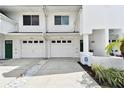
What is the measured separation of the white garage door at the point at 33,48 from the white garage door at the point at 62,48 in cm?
141

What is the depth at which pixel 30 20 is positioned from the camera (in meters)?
27.5

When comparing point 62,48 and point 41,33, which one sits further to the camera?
point 62,48

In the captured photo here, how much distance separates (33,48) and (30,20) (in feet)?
11.8

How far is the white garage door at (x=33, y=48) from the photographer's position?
26734 millimetres

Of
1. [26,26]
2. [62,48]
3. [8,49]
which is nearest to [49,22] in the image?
[26,26]

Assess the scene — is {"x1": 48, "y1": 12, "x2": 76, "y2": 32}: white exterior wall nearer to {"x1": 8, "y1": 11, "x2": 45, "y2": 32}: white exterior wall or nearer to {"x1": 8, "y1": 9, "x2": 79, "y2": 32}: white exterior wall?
{"x1": 8, "y1": 9, "x2": 79, "y2": 32}: white exterior wall

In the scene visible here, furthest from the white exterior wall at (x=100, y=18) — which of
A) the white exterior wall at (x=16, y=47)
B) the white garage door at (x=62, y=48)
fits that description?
the white exterior wall at (x=16, y=47)

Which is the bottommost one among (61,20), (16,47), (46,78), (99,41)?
(46,78)

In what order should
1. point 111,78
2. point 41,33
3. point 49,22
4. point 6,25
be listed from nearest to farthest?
point 111,78
point 6,25
point 41,33
point 49,22

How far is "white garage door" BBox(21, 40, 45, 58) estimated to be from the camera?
26.7 meters

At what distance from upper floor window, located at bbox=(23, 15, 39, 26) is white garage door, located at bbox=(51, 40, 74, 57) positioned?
3.49m

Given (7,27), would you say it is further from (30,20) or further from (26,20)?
(30,20)

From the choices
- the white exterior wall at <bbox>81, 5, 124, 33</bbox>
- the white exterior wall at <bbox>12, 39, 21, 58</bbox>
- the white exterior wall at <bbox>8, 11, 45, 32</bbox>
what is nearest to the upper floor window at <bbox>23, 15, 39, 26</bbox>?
the white exterior wall at <bbox>8, 11, 45, 32</bbox>
